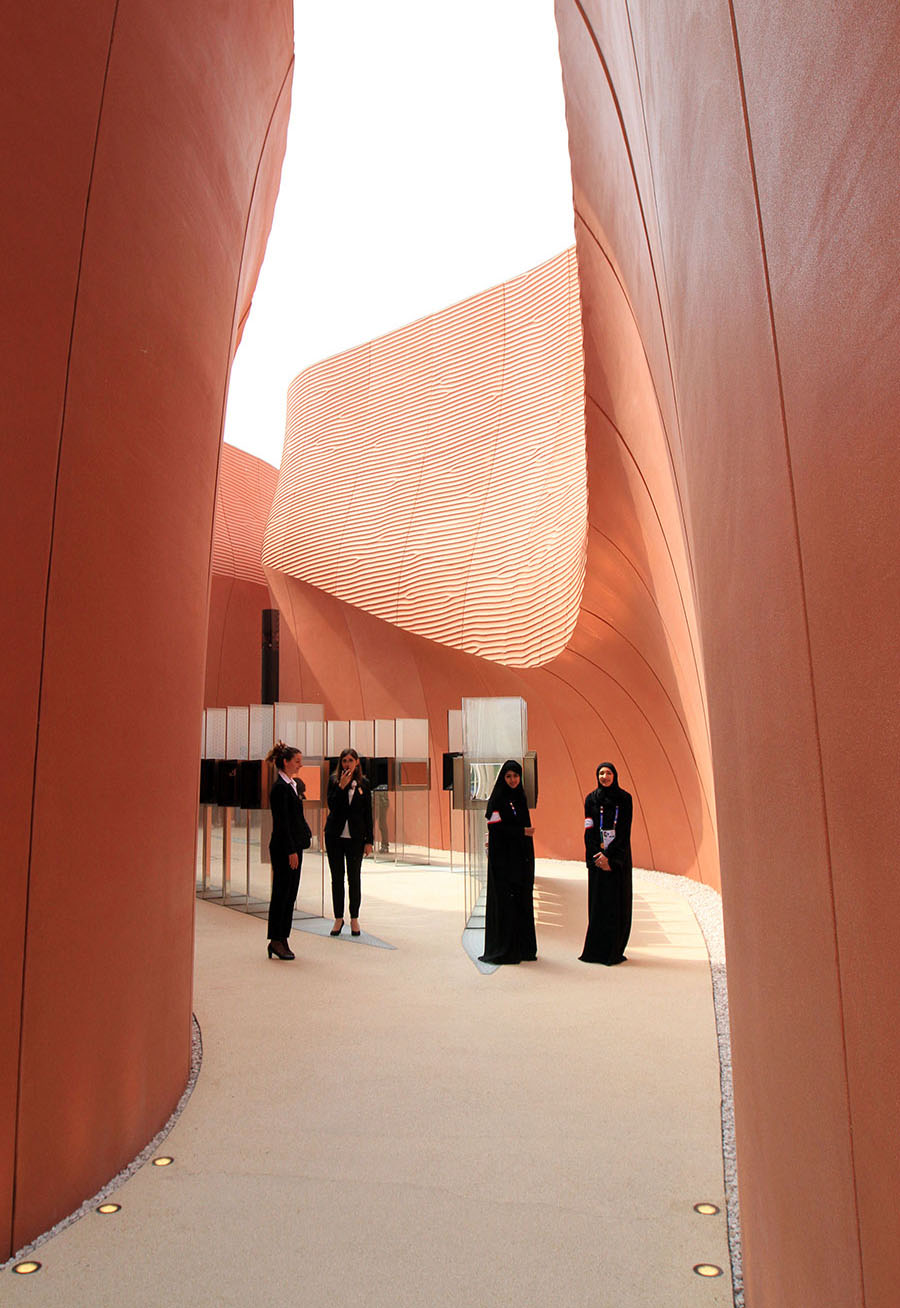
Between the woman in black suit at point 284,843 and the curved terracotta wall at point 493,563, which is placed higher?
the curved terracotta wall at point 493,563

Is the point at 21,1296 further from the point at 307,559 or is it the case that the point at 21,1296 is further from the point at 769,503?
the point at 307,559

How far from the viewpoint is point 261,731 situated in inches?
405

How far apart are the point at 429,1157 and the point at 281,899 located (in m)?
4.06

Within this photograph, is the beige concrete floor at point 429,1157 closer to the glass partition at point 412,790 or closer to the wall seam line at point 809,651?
the wall seam line at point 809,651

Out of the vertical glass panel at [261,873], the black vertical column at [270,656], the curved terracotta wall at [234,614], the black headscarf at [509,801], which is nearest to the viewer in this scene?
the black headscarf at [509,801]

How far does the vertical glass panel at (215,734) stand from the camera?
11.4 meters

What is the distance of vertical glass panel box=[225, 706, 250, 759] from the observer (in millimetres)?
10594

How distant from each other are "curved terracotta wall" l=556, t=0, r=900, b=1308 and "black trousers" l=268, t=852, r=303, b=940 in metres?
5.17

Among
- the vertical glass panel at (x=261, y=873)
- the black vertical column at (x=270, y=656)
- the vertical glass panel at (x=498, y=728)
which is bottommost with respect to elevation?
the vertical glass panel at (x=261, y=873)

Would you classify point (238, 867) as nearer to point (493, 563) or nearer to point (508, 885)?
point (493, 563)

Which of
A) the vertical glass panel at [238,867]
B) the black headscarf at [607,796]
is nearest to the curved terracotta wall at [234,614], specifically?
the vertical glass panel at [238,867]

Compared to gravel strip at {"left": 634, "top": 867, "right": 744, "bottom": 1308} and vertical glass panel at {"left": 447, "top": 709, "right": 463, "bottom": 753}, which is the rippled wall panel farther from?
gravel strip at {"left": 634, "top": 867, "right": 744, "bottom": 1308}

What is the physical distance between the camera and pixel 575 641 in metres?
12.6

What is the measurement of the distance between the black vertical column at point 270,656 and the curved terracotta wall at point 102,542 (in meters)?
16.4
